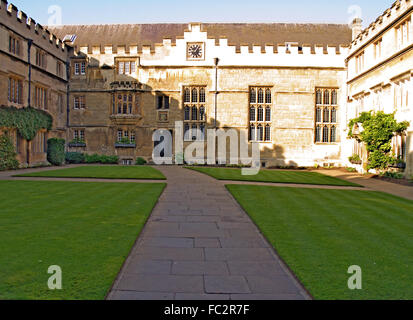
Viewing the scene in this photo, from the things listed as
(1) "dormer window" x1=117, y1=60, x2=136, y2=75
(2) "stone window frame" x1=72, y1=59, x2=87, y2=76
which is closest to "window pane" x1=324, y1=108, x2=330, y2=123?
(1) "dormer window" x1=117, y1=60, x2=136, y2=75

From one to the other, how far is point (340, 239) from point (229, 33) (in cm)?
2847

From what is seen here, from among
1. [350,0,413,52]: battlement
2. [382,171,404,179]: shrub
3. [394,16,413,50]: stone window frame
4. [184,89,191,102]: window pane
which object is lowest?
[382,171,404,179]: shrub

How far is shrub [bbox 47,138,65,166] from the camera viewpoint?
26141 mm

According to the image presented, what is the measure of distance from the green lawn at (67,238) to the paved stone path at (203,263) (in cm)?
26

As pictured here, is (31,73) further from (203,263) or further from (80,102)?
(203,263)

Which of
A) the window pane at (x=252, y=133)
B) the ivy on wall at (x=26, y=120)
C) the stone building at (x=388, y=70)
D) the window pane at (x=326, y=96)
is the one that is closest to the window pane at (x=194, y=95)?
the window pane at (x=252, y=133)

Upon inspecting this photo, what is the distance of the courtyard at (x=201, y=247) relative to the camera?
3.97m

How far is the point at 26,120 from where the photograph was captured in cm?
2286

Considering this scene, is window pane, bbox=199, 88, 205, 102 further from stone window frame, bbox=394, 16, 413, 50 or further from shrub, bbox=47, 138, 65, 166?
stone window frame, bbox=394, 16, 413, 50

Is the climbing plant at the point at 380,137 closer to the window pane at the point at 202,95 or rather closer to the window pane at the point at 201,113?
the window pane at the point at 201,113

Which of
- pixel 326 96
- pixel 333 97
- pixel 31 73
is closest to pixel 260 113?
pixel 326 96

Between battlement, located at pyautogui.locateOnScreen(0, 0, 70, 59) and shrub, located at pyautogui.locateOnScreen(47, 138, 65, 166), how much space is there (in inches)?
269

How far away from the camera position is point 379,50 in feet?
72.6

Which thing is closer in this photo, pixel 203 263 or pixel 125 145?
pixel 203 263
